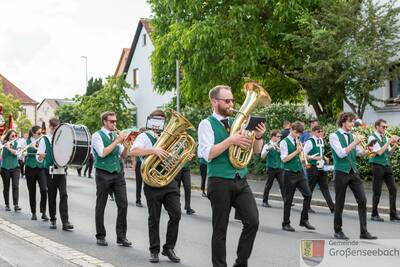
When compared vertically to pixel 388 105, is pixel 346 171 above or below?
below

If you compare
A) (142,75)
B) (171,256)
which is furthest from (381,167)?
(142,75)

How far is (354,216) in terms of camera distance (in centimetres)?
1286

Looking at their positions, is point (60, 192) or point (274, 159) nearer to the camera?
point (60, 192)

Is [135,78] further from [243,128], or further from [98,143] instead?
[243,128]

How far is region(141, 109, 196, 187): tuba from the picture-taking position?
7801mm

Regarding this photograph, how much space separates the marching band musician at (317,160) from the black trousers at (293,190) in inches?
66.0

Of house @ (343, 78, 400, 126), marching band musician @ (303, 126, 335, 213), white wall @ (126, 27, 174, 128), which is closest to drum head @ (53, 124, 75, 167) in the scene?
marching band musician @ (303, 126, 335, 213)

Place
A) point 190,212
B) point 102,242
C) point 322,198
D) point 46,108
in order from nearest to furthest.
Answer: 1. point 102,242
2. point 190,212
3. point 322,198
4. point 46,108

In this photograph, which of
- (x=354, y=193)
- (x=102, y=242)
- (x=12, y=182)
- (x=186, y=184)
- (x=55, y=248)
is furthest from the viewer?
(x=12, y=182)

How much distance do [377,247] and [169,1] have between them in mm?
21025

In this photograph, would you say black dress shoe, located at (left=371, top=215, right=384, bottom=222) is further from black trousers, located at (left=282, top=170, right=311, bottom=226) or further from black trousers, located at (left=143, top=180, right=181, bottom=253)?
black trousers, located at (left=143, top=180, right=181, bottom=253)

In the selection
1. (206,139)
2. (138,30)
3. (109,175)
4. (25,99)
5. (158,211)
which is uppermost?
(138,30)

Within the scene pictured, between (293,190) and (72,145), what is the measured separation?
12.2ft

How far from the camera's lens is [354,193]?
9.60 m
